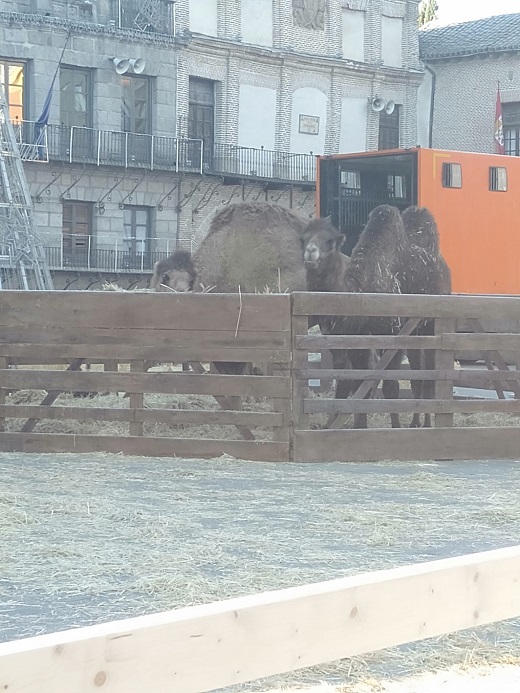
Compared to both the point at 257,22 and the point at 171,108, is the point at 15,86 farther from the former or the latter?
the point at 257,22

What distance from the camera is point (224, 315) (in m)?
10.9

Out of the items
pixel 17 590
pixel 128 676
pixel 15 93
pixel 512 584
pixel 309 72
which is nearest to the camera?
pixel 128 676

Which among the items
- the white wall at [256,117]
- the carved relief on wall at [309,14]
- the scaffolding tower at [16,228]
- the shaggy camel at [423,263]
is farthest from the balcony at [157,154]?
the shaggy camel at [423,263]

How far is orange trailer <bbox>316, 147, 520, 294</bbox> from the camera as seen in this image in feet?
78.4

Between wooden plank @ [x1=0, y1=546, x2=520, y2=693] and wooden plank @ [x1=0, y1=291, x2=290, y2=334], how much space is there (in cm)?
635

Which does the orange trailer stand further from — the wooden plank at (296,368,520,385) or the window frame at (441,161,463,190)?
the wooden plank at (296,368,520,385)

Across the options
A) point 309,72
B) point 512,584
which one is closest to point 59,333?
point 512,584

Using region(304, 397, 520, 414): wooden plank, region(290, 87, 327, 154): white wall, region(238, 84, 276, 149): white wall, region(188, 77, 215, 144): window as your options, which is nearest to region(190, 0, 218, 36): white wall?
region(188, 77, 215, 144): window

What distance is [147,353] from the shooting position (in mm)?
11070

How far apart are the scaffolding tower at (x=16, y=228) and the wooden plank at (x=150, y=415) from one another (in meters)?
23.5

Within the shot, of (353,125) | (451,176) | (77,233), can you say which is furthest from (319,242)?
(353,125)

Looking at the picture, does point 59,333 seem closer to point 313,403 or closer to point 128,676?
point 313,403

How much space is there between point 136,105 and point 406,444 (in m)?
33.2

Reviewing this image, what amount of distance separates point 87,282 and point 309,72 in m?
12.1
